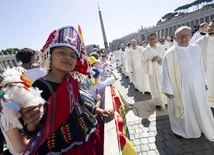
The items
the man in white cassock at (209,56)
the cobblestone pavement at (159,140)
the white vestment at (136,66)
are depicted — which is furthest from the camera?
the white vestment at (136,66)

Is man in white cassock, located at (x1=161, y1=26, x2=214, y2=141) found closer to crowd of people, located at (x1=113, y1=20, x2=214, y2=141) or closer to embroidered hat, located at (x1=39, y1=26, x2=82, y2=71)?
crowd of people, located at (x1=113, y1=20, x2=214, y2=141)

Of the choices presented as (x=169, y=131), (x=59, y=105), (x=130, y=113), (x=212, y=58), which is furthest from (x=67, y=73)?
(x=212, y=58)

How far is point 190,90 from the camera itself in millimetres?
2986

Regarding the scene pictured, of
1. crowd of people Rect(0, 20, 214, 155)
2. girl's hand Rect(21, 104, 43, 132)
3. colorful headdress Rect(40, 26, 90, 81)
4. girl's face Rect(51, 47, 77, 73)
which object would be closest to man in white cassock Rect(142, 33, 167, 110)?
crowd of people Rect(0, 20, 214, 155)

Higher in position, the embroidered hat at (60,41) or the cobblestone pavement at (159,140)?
the embroidered hat at (60,41)

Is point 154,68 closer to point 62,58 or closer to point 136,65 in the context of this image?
point 136,65

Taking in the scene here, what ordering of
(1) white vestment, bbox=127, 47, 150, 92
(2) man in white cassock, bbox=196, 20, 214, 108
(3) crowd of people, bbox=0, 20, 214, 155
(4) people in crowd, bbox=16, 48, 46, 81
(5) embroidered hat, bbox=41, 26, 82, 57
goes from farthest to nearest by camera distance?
(1) white vestment, bbox=127, 47, 150, 92 → (2) man in white cassock, bbox=196, 20, 214, 108 → (4) people in crowd, bbox=16, 48, 46, 81 → (5) embroidered hat, bbox=41, 26, 82, 57 → (3) crowd of people, bbox=0, 20, 214, 155

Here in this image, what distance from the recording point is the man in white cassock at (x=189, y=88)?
2.94 metres

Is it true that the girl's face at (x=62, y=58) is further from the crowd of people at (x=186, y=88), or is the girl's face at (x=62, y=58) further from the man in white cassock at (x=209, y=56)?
the man in white cassock at (x=209, y=56)

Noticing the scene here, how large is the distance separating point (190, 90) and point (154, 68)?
1.93 metres

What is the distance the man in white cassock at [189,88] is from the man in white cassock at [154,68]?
5.24 ft

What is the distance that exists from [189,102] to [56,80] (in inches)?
108

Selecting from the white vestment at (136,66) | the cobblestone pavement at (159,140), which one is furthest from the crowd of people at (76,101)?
the white vestment at (136,66)

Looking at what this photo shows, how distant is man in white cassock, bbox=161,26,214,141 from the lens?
9.65 ft
